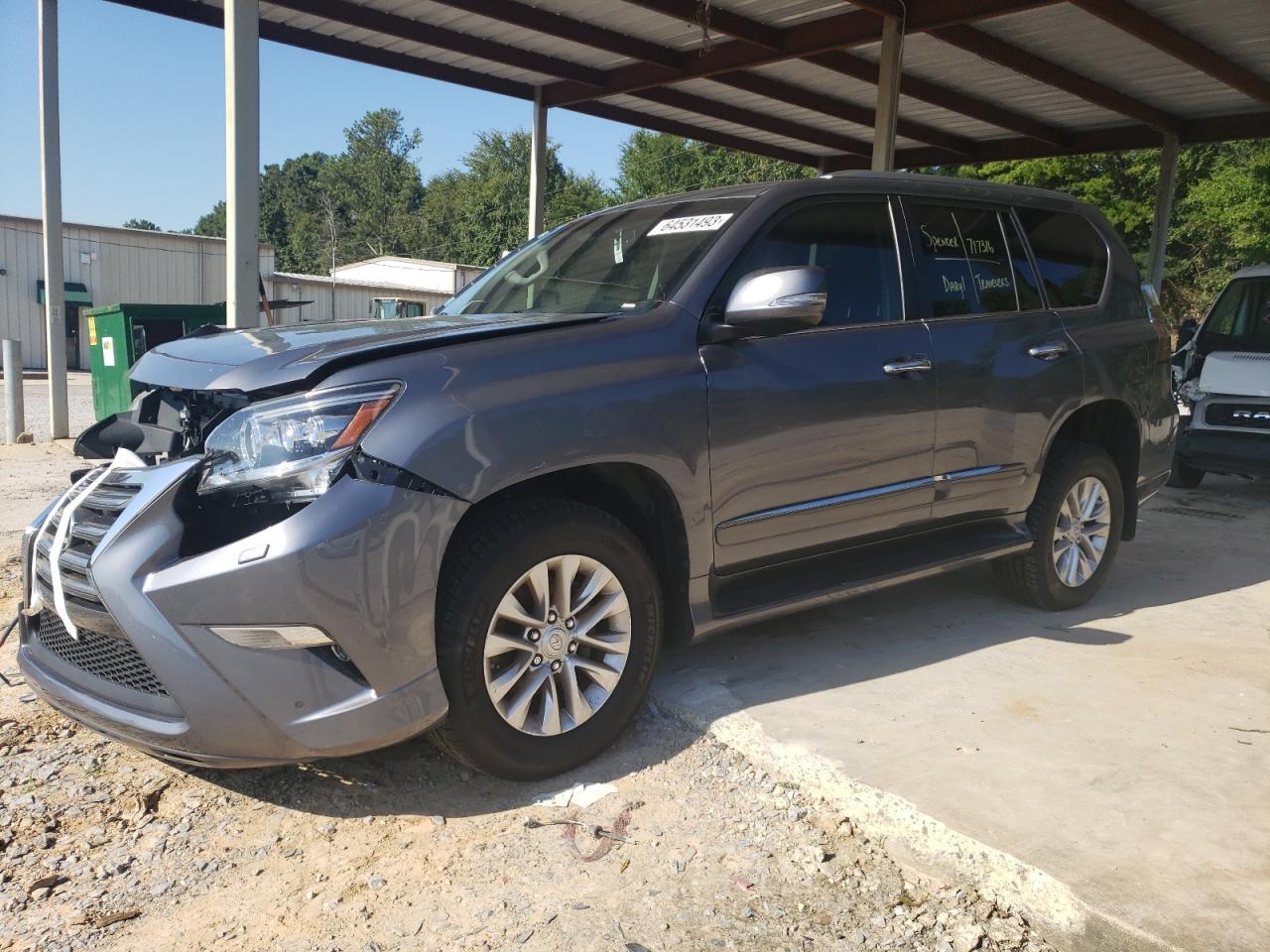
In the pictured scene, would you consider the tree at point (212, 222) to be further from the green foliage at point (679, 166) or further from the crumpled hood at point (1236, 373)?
the crumpled hood at point (1236, 373)

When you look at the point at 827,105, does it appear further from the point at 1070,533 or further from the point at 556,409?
the point at 556,409

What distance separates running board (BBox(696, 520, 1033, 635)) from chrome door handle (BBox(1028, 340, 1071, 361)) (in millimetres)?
741

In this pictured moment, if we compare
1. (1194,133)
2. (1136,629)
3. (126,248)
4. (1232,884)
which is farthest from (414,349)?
(126,248)

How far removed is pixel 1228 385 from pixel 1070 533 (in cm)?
418

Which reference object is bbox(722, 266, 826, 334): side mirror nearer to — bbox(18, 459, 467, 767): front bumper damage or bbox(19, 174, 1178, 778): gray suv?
bbox(19, 174, 1178, 778): gray suv

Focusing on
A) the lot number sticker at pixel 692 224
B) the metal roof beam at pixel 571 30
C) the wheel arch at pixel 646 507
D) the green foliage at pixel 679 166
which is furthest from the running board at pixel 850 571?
the green foliage at pixel 679 166

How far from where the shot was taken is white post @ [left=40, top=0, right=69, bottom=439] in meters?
9.74

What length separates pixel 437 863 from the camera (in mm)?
2539

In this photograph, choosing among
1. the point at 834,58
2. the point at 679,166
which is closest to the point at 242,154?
the point at 834,58

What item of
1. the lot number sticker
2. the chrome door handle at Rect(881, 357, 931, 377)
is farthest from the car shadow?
the lot number sticker

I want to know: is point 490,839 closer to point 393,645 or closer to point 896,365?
point 393,645

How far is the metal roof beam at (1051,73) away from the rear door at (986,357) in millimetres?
5741

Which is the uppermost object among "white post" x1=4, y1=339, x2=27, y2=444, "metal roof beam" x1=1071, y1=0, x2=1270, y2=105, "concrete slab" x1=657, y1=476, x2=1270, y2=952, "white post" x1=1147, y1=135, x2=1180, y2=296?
"metal roof beam" x1=1071, y1=0, x2=1270, y2=105

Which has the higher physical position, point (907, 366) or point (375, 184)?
point (375, 184)
